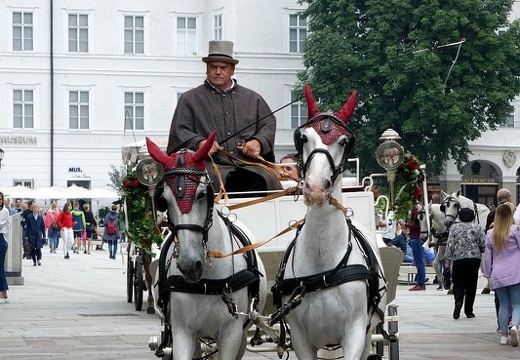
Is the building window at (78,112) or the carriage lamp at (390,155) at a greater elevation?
the building window at (78,112)

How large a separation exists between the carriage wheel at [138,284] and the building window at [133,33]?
45.7 metres

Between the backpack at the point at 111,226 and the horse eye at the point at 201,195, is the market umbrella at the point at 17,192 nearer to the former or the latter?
the backpack at the point at 111,226

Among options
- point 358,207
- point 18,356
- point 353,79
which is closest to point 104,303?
point 18,356

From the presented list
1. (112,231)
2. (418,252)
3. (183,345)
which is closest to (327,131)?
(183,345)

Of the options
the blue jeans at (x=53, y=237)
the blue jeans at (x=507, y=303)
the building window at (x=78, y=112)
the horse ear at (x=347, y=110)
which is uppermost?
the building window at (x=78, y=112)

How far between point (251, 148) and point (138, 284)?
11028mm

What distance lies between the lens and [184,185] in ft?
28.3

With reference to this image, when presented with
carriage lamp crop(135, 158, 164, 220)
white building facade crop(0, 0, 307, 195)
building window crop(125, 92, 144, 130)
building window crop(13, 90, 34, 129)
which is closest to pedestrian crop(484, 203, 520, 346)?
carriage lamp crop(135, 158, 164, 220)

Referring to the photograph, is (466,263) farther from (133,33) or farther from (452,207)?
(133,33)

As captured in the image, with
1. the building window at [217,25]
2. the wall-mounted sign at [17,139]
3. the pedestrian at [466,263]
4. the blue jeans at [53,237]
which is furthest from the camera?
the building window at [217,25]

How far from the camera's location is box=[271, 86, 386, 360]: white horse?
870 cm

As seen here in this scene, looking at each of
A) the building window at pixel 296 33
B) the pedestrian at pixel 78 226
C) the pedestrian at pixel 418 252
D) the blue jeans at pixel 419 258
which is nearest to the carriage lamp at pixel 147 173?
the pedestrian at pixel 418 252

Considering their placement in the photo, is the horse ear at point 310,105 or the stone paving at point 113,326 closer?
the horse ear at point 310,105

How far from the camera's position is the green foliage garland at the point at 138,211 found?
17938 mm
